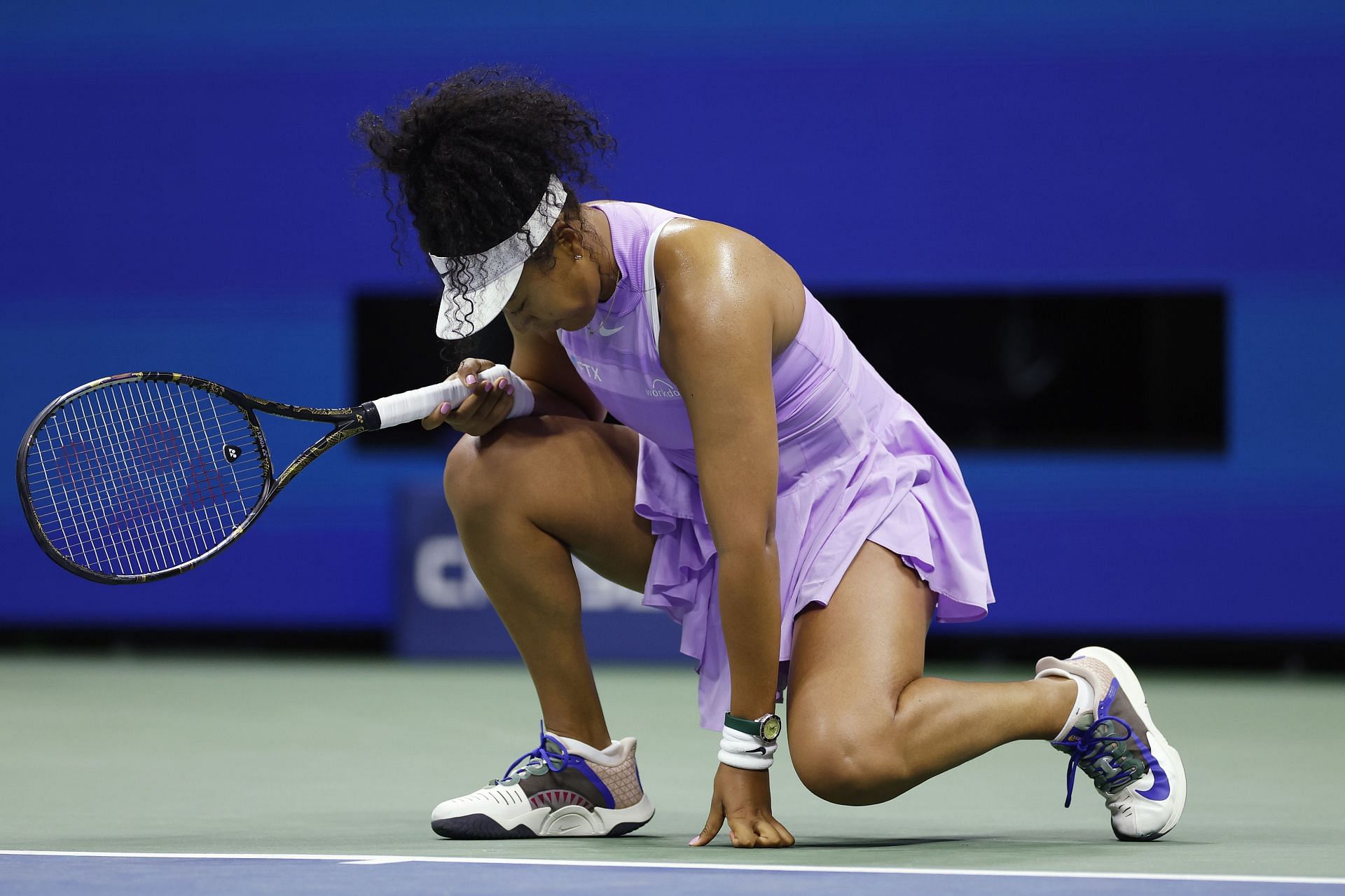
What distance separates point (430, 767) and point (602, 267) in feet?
4.82

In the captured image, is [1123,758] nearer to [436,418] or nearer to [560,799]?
[560,799]

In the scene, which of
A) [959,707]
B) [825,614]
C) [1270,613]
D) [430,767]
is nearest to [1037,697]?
[959,707]

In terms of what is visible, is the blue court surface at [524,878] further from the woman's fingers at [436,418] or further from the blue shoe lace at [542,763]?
the woman's fingers at [436,418]

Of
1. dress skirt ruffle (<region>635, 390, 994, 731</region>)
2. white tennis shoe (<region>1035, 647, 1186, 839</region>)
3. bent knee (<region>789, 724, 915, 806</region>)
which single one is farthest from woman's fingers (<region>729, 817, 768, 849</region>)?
white tennis shoe (<region>1035, 647, 1186, 839</region>)

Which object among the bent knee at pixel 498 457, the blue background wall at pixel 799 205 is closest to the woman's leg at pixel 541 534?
the bent knee at pixel 498 457

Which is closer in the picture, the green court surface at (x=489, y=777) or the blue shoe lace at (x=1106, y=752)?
the green court surface at (x=489, y=777)

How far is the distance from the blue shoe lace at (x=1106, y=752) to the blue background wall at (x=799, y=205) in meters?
3.38

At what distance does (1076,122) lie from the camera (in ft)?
19.7

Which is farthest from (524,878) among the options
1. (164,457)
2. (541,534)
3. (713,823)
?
(164,457)

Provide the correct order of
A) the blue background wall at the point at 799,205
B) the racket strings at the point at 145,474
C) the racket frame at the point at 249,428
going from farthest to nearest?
the blue background wall at the point at 799,205 → the racket strings at the point at 145,474 → the racket frame at the point at 249,428

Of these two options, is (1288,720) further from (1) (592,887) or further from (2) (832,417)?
(1) (592,887)

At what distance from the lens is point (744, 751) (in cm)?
241

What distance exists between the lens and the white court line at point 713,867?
2.19m

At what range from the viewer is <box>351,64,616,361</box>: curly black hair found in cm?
242
